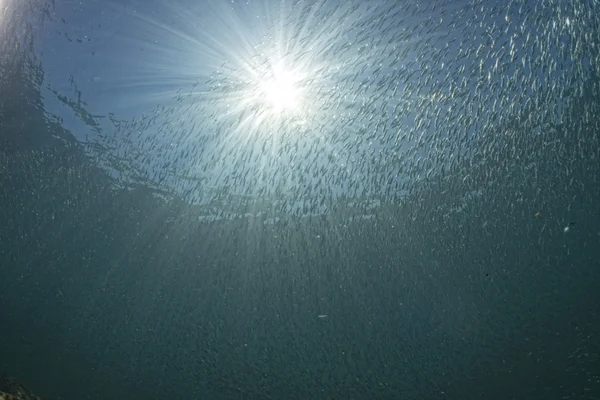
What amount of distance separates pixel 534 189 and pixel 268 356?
584 centimetres

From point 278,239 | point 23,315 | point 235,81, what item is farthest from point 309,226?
point 23,315

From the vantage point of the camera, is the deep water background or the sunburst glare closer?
the sunburst glare

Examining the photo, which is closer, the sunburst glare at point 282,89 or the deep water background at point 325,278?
the sunburst glare at point 282,89

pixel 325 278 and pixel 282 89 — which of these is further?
pixel 325 278

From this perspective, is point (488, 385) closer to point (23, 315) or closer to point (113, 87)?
point (113, 87)

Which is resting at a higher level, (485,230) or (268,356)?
(485,230)

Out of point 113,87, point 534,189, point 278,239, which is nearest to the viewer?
point 113,87

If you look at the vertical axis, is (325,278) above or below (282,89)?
above

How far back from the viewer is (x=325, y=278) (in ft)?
24.7

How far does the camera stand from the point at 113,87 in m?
4.79

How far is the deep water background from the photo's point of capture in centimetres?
543

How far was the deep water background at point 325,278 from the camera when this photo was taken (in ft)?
17.8

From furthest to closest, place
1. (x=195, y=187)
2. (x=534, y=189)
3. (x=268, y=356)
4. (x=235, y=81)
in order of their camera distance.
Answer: (x=268, y=356), (x=195, y=187), (x=534, y=189), (x=235, y=81)

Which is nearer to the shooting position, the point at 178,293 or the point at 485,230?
the point at 485,230
